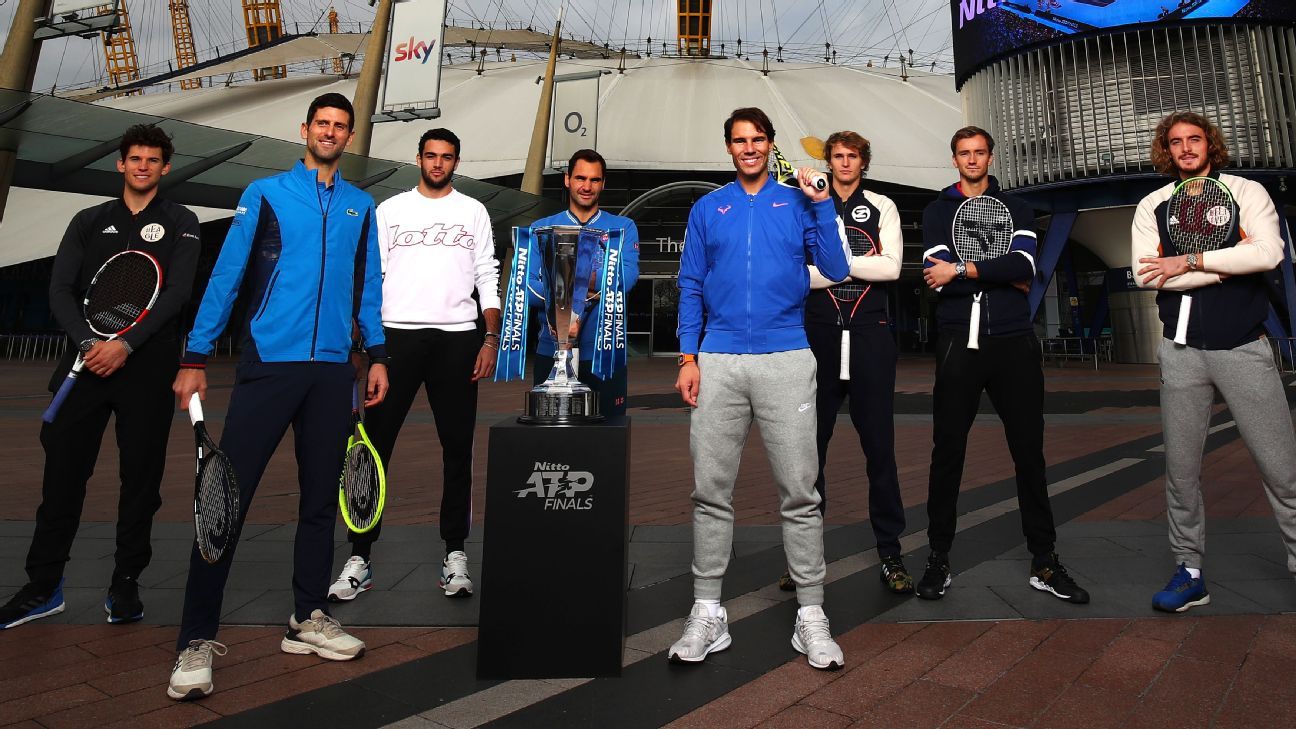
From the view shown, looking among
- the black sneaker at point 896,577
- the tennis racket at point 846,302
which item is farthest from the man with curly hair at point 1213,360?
the tennis racket at point 846,302

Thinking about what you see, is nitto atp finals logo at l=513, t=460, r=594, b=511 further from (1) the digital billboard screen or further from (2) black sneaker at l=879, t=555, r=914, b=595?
(1) the digital billboard screen

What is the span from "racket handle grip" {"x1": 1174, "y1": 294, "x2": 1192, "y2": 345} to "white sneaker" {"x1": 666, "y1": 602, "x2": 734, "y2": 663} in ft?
7.06

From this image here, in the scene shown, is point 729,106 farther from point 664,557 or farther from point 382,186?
point 664,557

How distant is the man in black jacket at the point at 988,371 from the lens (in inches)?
126

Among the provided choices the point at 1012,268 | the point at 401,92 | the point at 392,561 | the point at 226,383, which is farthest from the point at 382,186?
the point at 1012,268

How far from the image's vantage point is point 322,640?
255cm

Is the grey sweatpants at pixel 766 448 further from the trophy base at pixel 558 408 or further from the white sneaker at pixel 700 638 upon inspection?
the trophy base at pixel 558 408

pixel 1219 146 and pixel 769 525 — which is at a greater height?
pixel 1219 146

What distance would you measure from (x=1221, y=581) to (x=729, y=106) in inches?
1294

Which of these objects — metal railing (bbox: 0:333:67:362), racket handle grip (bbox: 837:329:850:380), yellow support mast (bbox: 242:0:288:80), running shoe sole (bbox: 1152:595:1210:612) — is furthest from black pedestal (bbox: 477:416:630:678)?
yellow support mast (bbox: 242:0:288:80)

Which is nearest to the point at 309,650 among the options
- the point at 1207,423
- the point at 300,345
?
the point at 300,345

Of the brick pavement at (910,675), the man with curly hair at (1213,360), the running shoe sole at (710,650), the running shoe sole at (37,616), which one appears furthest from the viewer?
the man with curly hair at (1213,360)

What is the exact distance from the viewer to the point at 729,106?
33.7 meters

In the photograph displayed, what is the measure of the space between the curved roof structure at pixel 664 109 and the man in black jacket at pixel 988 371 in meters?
26.7
